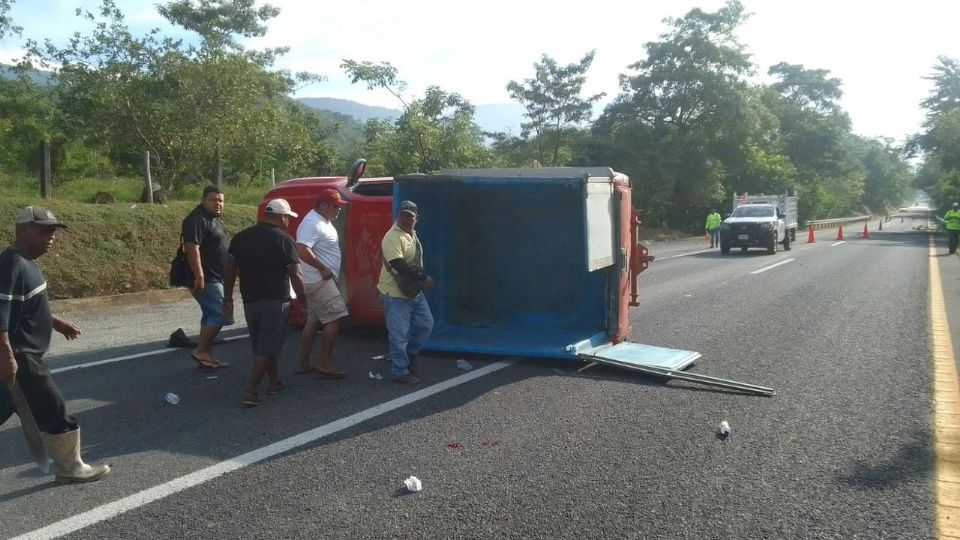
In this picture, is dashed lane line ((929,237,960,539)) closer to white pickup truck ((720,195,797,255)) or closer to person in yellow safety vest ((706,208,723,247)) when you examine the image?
white pickup truck ((720,195,797,255))

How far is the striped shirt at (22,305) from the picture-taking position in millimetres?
4078

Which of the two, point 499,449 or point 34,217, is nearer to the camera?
point 34,217

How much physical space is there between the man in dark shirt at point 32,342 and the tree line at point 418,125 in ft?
47.3

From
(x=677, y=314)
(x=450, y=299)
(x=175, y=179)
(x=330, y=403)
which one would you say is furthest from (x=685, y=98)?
(x=330, y=403)

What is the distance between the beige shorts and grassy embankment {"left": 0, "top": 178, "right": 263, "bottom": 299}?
7.60 m

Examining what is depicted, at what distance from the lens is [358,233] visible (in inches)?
338

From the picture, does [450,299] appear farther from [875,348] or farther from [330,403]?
[875,348]

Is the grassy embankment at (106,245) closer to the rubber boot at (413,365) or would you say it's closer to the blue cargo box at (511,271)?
the blue cargo box at (511,271)

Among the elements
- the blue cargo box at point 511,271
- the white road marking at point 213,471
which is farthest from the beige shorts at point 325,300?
the blue cargo box at point 511,271

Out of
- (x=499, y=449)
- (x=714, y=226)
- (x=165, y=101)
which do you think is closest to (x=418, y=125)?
(x=165, y=101)

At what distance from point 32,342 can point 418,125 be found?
18.5 metres

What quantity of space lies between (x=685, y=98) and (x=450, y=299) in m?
33.7

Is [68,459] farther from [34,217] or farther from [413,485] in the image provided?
[413,485]

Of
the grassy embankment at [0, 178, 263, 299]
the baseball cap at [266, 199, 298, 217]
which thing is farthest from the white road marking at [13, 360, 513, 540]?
the grassy embankment at [0, 178, 263, 299]
